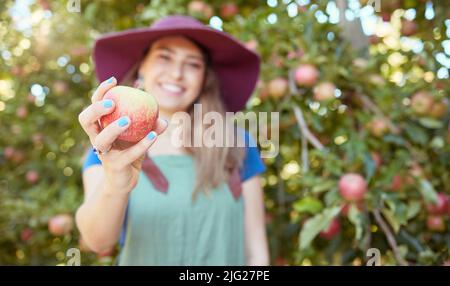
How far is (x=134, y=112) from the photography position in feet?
2.28

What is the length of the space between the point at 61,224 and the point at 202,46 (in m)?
0.88

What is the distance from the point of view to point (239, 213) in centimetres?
122

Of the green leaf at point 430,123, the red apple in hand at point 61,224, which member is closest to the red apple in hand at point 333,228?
the green leaf at point 430,123

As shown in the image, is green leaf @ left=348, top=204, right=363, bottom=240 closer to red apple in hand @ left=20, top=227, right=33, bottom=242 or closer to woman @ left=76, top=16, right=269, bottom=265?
woman @ left=76, top=16, right=269, bottom=265

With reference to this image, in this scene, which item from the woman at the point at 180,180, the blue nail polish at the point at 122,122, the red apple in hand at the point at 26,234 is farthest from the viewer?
the red apple in hand at the point at 26,234

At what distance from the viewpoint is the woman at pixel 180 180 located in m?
1.12

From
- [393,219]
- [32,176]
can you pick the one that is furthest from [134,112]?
[32,176]

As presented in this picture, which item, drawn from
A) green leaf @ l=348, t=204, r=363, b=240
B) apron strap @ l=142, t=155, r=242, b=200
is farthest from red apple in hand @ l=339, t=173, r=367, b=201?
apron strap @ l=142, t=155, r=242, b=200

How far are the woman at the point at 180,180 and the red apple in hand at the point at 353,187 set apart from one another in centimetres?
24

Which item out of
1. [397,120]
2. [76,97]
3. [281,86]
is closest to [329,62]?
[281,86]

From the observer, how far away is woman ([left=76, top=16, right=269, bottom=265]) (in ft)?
3.68

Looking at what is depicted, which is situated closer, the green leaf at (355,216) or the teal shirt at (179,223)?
the teal shirt at (179,223)

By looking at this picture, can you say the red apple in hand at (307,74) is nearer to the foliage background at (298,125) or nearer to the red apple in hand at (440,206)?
the foliage background at (298,125)

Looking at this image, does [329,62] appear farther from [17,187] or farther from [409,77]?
[17,187]
